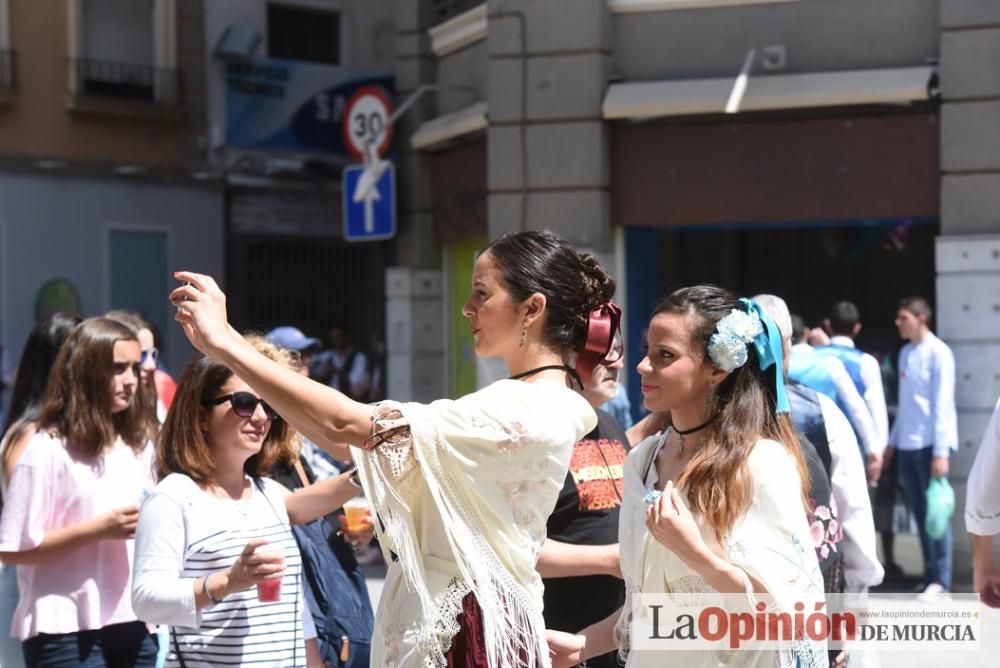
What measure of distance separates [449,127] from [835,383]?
5.92m

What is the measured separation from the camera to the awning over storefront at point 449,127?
12281 millimetres

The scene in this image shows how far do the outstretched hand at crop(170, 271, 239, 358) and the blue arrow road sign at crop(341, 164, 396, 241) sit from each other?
33.0 ft

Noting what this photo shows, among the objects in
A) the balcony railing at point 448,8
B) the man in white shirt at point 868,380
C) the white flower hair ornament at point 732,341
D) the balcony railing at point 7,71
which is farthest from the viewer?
the balcony railing at point 7,71

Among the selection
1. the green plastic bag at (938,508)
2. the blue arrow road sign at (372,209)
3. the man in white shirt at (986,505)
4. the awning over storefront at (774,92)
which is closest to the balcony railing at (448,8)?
the blue arrow road sign at (372,209)

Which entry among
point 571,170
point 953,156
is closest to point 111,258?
point 571,170

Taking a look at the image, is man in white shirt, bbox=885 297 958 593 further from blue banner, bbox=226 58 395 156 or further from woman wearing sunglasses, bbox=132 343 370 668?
blue banner, bbox=226 58 395 156

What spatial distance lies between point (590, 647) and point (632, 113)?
7.62 m

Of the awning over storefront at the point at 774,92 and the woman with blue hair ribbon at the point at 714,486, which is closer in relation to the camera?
the woman with blue hair ribbon at the point at 714,486

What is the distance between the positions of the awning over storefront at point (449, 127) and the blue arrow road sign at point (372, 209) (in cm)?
43

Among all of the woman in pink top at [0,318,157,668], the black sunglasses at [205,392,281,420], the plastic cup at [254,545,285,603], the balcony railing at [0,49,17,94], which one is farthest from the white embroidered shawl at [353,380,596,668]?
the balcony railing at [0,49,17,94]

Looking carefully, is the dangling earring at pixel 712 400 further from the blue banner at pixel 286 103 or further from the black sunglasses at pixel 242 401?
the blue banner at pixel 286 103

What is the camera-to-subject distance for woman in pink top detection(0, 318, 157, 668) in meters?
4.49

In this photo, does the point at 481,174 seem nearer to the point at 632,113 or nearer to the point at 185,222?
→ the point at 632,113

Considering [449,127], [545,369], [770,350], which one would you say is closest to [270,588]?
[545,369]
